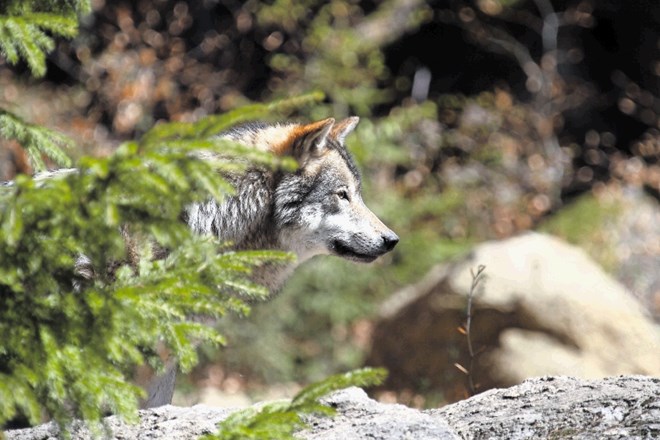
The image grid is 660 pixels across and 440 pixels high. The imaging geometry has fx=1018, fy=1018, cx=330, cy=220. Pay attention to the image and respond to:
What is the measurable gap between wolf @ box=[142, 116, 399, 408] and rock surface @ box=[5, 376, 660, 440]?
1.27m

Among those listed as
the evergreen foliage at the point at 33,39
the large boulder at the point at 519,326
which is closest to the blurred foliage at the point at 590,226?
the large boulder at the point at 519,326

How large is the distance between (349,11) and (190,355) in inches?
418

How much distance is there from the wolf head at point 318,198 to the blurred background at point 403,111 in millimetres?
3028

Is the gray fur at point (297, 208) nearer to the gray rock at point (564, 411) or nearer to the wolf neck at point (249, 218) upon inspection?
the wolf neck at point (249, 218)

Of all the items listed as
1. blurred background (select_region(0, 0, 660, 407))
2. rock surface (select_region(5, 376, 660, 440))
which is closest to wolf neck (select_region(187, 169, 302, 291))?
rock surface (select_region(5, 376, 660, 440))

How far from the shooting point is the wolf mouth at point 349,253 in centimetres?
626

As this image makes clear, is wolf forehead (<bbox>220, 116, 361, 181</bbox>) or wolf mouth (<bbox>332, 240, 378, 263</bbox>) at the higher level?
wolf forehead (<bbox>220, 116, 361, 181</bbox>)

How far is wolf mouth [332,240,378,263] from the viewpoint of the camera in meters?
6.26

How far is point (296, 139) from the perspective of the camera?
6.09m

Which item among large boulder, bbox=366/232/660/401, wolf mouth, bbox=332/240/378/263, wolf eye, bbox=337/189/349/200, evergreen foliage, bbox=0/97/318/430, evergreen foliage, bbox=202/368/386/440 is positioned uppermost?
evergreen foliage, bbox=0/97/318/430

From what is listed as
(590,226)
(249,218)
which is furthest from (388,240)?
(590,226)

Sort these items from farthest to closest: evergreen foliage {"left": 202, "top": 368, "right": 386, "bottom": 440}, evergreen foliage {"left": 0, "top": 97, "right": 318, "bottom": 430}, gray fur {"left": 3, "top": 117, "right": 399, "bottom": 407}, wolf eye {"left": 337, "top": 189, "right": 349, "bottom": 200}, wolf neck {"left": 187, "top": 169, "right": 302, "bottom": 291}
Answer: wolf eye {"left": 337, "top": 189, "right": 349, "bottom": 200} → gray fur {"left": 3, "top": 117, "right": 399, "bottom": 407} → wolf neck {"left": 187, "top": 169, "right": 302, "bottom": 291} → evergreen foliage {"left": 202, "top": 368, "right": 386, "bottom": 440} → evergreen foliage {"left": 0, "top": 97, "right": 318, "bottom": 430}

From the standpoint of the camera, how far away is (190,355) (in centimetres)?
333

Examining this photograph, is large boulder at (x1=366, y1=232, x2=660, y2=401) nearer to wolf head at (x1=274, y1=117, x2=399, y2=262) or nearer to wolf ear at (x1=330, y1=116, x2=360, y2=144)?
wolf head at (x1=274, y1=117, x2=399, y2=262)
